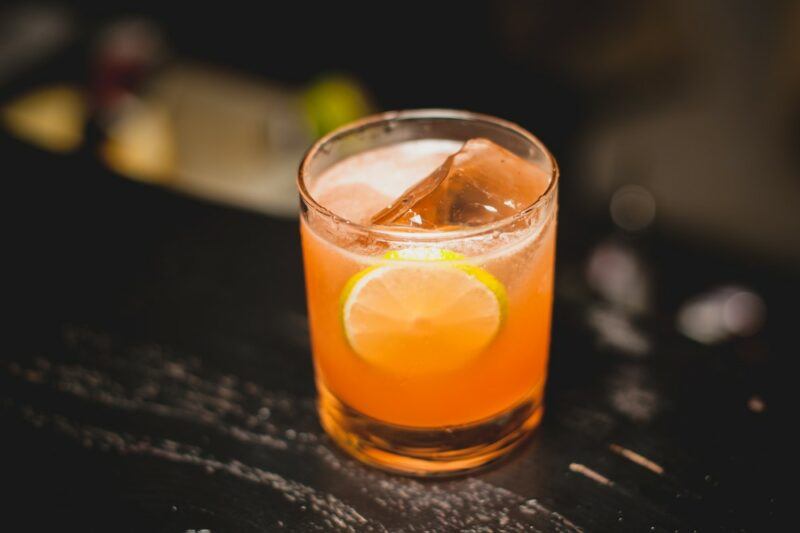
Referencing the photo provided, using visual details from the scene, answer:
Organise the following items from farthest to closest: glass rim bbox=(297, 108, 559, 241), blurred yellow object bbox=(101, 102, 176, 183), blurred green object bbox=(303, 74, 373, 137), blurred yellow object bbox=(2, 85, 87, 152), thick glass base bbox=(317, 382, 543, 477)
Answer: blurred yellow object bbox=(2, 85, 87, 152) → blurred yellow object bbox=(101, 102, 176, 183) → blurred green object bbox=(303, 74, 373, 137) → thick glass base bbox=(317, 382, 543, 477) → glass rim bbox=(297, 108, 559, 241)

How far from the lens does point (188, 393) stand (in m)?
1.10

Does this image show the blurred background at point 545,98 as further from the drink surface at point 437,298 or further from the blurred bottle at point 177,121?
the drink surface at point 437,298

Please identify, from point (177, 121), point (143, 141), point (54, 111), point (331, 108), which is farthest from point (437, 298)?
point (54, 111)

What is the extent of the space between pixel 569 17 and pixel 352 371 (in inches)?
113

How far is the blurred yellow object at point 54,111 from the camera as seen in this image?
11.0 feet

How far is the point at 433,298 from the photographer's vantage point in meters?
0.85

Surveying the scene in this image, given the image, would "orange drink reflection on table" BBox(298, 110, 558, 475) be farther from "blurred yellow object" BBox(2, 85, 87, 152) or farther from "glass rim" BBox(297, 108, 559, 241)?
"blurred yellow object" BBox(2, 85, 87, 152)

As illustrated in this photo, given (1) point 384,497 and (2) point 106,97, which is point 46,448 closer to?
(1) point 384,497

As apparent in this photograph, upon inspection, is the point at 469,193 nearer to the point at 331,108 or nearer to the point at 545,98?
the point at 331,108

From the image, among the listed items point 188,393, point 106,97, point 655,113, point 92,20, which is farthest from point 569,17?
point 188,393

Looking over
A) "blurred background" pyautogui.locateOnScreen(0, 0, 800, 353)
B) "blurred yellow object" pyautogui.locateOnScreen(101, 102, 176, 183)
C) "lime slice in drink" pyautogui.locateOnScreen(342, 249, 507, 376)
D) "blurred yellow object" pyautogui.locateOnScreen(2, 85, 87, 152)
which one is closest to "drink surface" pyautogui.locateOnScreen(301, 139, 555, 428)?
"lime slice in drink" pyautogui.locateOnScreen(342, 249, 507, 376)

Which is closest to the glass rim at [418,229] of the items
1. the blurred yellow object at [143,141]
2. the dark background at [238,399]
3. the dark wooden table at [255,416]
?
the dark wooden table at [255,416]

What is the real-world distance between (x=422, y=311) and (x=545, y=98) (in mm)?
2794

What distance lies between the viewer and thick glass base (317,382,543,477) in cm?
95
